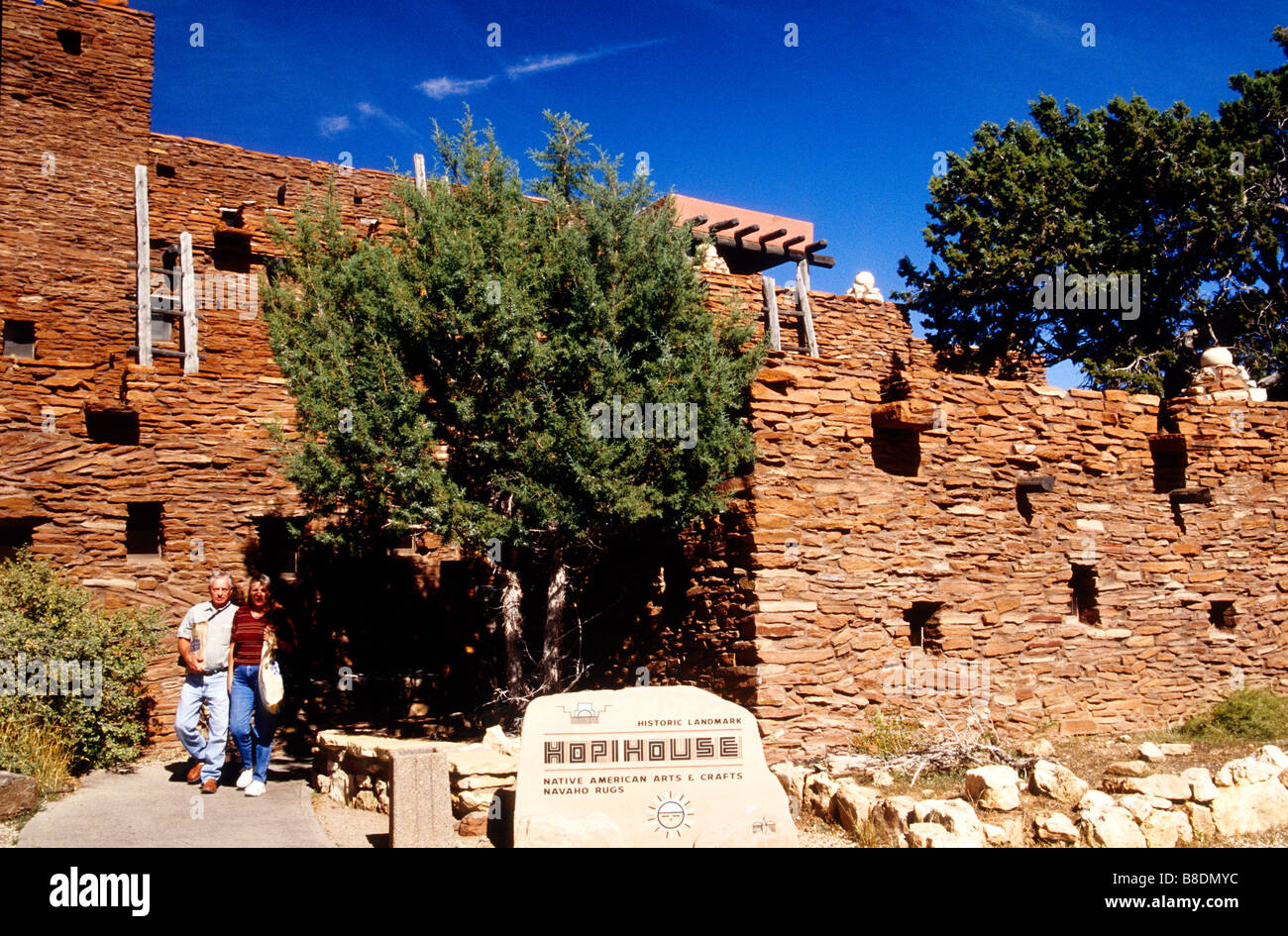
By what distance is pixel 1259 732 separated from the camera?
33.0 feet

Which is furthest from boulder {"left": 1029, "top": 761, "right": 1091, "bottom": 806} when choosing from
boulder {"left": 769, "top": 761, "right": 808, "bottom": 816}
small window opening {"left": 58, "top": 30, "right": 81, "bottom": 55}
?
small window opening {"left": 58, "top": 30, "right": 81, "bottom": 55}

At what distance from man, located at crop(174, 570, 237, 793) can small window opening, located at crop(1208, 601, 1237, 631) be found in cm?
1062

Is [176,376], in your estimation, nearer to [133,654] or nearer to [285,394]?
[285,394]

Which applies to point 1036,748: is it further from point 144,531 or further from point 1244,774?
point 144,531

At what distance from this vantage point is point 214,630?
8055 millimetres

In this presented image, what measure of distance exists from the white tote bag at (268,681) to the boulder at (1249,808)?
7.02 m

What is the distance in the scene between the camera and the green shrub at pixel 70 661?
26.2 ft

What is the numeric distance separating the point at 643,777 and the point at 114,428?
7328 millimetres

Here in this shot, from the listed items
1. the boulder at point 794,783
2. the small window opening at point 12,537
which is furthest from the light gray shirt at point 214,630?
the boulder at point 794,783

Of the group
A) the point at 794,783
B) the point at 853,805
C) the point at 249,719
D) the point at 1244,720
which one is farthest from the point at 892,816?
the point at 1244,720

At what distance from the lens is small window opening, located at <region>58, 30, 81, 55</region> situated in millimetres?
16078

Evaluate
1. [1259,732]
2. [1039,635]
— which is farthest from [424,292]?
[1259,732]

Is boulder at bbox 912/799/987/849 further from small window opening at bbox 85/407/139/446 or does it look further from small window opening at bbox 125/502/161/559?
small window opening at bbox 85/407/139/446

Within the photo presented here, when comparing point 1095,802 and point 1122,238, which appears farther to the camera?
point 1122,238
